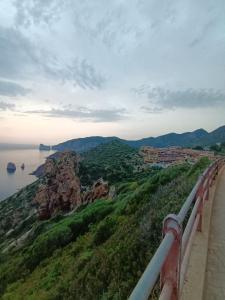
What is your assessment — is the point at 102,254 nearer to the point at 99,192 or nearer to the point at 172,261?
the point at 172,261

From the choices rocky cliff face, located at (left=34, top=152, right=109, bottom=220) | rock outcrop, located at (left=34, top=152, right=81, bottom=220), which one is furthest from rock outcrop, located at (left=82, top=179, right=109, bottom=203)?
rock outcrop, located at (left=34, top=152, right=81, bottom=220)

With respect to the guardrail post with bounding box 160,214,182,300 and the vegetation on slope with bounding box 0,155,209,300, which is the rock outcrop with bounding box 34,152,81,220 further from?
the guardrail post with bounding box 160,214,182,300

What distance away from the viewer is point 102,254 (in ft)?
28.1

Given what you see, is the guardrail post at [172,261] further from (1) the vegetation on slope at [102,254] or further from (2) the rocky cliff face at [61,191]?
(2) the rocky cliff face at [61,191]

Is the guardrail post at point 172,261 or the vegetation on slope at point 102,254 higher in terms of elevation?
the guardrail post at point 172,261

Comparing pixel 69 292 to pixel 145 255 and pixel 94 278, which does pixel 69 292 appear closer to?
pixel 94 278

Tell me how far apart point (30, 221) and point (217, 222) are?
47516 millimetres

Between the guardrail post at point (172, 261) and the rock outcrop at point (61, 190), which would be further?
the rock outcrop at point (61, 190)

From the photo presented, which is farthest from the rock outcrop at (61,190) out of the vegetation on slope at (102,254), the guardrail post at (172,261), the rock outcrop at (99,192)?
the guardrail post at (172,261)

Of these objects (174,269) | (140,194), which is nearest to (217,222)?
(174,269)

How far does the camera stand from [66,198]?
156 feet

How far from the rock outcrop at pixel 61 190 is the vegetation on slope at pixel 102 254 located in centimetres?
2678

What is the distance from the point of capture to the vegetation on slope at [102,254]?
626 cm

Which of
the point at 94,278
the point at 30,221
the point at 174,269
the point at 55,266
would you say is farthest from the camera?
the point at 30,221
